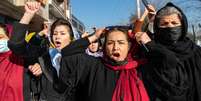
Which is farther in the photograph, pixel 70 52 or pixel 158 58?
pixel 70 52

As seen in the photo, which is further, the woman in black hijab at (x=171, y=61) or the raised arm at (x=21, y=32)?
the raised arm at (x=21, y=32)

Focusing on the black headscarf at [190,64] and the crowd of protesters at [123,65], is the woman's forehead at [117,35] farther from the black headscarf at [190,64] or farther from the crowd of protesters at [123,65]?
the black headscarf at [190,64]

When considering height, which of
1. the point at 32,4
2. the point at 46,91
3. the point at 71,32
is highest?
the point at 32,4

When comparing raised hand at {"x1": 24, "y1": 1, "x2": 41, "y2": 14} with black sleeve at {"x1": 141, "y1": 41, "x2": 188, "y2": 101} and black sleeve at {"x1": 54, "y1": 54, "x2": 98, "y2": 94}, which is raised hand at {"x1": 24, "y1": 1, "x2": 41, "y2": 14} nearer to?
black sleeve at {"x1": 54, "y1": 54, "x2": 98, "y2": 94}

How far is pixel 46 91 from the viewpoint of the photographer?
5020mm

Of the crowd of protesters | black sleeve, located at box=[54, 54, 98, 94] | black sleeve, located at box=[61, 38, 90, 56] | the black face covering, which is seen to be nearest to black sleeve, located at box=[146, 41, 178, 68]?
the crowd of protesters

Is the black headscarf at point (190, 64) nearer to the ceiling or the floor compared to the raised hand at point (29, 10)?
nearer to the floor

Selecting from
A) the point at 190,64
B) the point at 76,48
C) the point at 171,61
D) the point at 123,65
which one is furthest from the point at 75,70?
the point at 190,64

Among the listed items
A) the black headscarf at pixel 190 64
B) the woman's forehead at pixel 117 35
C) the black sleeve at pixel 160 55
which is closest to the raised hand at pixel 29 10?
the woman's forehead at pixel 117 35

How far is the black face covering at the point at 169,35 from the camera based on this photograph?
4.57 metres

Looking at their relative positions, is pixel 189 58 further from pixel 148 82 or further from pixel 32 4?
pixel 32 4

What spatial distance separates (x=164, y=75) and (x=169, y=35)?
1.16 feet

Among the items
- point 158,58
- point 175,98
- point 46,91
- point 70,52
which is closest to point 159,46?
point 158,58

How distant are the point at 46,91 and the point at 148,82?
3.27 feet
